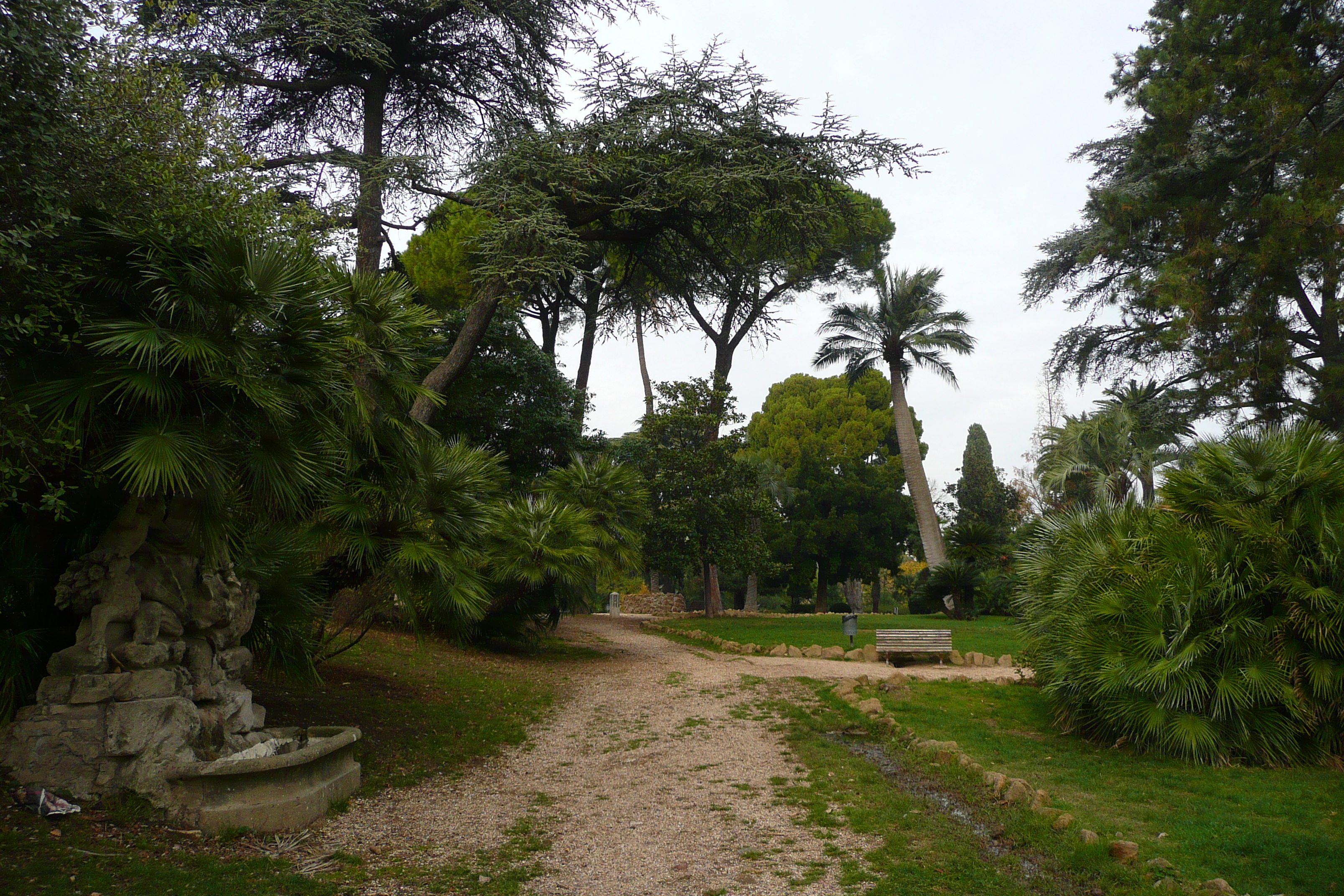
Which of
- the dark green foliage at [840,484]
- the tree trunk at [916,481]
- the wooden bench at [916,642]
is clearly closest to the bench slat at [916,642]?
the wooden bench at [916,642]

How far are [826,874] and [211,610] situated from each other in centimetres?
423

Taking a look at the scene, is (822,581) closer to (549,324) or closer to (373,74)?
(549,324)

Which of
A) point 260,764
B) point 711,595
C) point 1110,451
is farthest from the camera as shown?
point 1110,451

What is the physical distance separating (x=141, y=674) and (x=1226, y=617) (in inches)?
335

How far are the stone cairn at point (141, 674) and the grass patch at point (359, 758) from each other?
293 millimetres

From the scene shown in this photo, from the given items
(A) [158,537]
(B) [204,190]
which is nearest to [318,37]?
(B) [204,190]

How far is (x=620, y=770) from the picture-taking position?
743 cm

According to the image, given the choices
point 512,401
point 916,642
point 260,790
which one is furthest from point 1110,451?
point 260,790

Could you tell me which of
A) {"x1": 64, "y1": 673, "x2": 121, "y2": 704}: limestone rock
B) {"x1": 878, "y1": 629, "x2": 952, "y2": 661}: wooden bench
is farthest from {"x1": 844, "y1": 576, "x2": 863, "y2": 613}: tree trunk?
{"x1": 64, "y1": 673, "x2": 121, "y2": 704}: limestone rock

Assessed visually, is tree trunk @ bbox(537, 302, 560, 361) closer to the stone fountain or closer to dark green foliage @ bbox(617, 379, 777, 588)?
Answer: dark green foliage @ bbox(617, 379, 777, 588)

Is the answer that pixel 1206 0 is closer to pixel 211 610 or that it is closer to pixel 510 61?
pixel 510 61

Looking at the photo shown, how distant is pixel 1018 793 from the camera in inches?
235

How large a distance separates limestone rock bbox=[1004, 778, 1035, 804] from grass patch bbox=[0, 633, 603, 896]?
3324mm

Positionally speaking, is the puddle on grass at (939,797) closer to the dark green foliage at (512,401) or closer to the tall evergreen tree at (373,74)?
the tall evergreen tree at (373,74)
